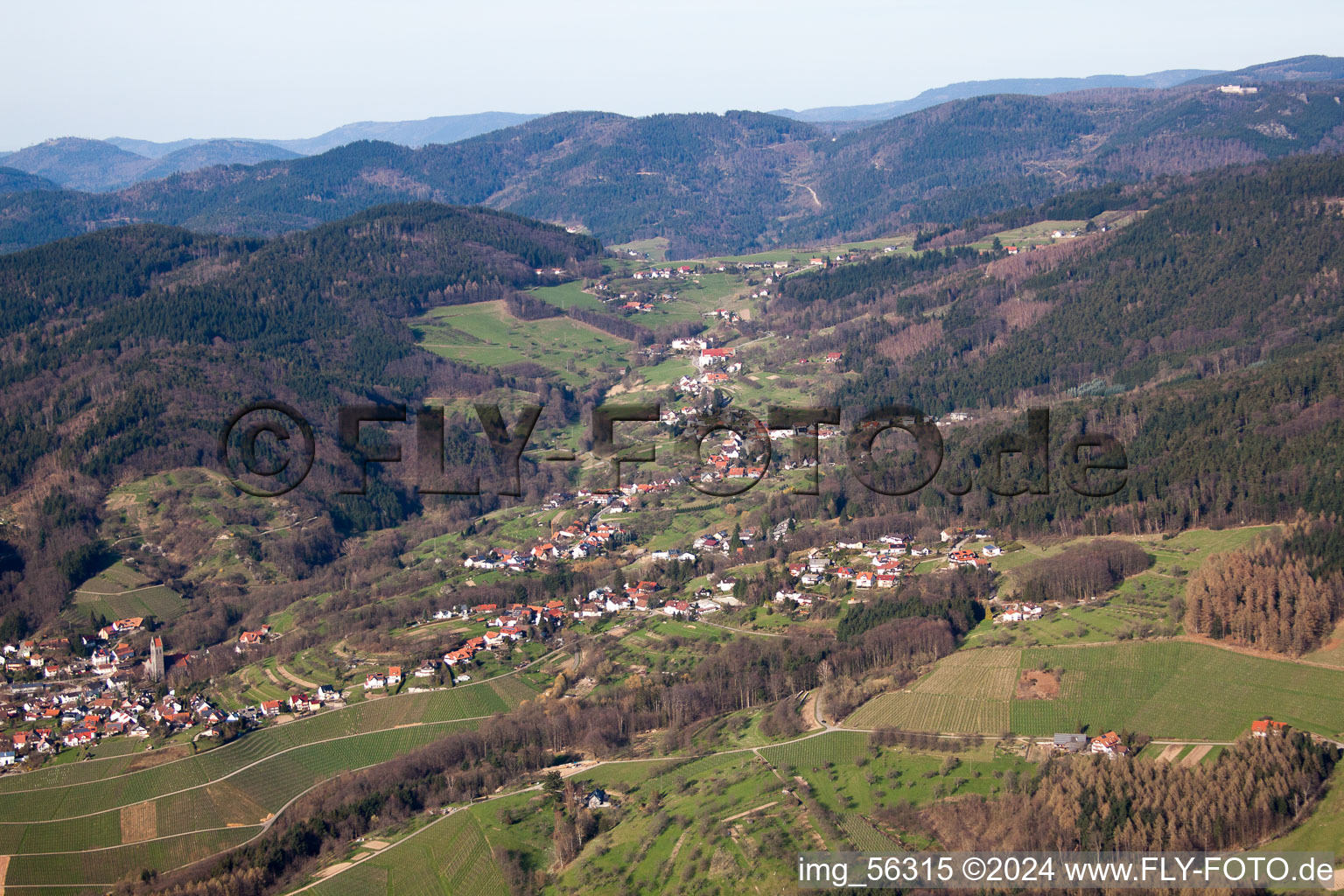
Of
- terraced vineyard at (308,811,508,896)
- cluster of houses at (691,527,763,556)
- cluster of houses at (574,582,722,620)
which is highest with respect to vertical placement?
cluster of houses at (691,527,763,556)

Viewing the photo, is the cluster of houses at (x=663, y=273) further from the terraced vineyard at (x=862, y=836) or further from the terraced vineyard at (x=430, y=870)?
the terraced vineyard at (x=862, y=836)

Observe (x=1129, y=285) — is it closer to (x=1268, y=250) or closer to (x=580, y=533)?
(x=1268, y=250)

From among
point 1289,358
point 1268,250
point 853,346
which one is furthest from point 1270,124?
point 1289,358

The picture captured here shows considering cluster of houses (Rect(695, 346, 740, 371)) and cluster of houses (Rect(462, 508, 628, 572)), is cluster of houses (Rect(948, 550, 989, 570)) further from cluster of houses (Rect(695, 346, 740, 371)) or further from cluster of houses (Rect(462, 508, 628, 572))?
cluster of houses (Rect(695, 346, 740, 371))

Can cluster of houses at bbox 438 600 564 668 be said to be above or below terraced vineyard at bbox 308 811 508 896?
above

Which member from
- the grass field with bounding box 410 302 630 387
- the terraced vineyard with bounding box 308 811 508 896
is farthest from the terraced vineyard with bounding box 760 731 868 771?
the grass field with bounding box 410 302 630 387

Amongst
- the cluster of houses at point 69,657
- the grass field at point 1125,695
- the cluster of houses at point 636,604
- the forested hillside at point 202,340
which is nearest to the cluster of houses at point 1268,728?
the grass field at point 1125,695
